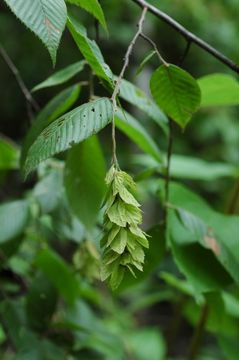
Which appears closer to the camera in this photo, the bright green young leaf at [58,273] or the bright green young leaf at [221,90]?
the bright green young leaf at [221,90]

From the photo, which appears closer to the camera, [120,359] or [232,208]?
[232,208]

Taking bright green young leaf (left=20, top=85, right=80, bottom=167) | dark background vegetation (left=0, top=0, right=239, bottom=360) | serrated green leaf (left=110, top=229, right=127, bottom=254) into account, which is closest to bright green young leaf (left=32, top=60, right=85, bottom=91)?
bright green young leaf (left=20, top=85, right=80, bottom=167)

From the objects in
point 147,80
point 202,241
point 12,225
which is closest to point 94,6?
point 202,241

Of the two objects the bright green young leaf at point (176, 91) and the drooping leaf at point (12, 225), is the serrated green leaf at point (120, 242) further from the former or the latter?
the drooping leaf at point (12, 225)

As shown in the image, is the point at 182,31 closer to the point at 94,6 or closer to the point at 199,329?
the point at 94,6

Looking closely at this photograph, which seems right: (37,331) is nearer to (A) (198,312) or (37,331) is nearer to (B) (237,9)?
(A) (198,312)

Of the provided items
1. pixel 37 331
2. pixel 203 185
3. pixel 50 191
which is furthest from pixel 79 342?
pixel 203 185

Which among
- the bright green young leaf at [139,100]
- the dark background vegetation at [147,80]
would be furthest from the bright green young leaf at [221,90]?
the dark background vegetation at [147,80]
